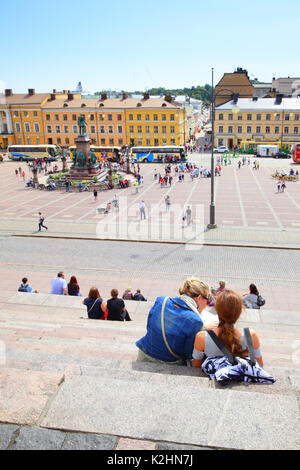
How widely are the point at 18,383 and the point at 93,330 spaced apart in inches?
129

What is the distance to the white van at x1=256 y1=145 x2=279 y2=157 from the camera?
58.1 metres

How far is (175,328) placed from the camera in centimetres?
399

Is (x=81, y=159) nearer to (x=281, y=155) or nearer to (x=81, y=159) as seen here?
(x=81, y=159)

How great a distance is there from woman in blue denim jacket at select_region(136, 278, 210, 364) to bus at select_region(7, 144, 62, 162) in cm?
6171

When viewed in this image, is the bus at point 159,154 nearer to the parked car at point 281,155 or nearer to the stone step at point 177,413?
the parked car at point 281,155

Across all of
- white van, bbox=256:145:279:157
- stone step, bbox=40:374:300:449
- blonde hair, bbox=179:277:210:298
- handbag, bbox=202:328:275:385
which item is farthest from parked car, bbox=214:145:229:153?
stone step, bbox=40:374:300:449

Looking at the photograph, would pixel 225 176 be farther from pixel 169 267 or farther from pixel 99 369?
pixel 99 369

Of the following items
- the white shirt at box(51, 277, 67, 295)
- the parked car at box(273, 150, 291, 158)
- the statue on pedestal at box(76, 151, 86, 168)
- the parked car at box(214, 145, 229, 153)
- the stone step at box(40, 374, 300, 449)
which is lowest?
the parked car at box(273, 150, 291, 158)

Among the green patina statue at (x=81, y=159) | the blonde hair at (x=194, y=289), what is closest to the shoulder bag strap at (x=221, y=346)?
the blonde hair at (x=194, y=289)

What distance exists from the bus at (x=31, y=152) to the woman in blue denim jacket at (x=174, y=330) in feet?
202

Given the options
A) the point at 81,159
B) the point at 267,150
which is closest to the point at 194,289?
the point at 81,159

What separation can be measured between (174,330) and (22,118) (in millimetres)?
76027

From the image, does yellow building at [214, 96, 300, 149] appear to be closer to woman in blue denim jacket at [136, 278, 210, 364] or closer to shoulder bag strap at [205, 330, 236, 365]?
woman in blue denim jacket at [136, 278, 210, 364]

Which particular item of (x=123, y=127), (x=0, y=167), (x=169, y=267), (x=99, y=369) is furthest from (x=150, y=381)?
(x=123, y=127)
